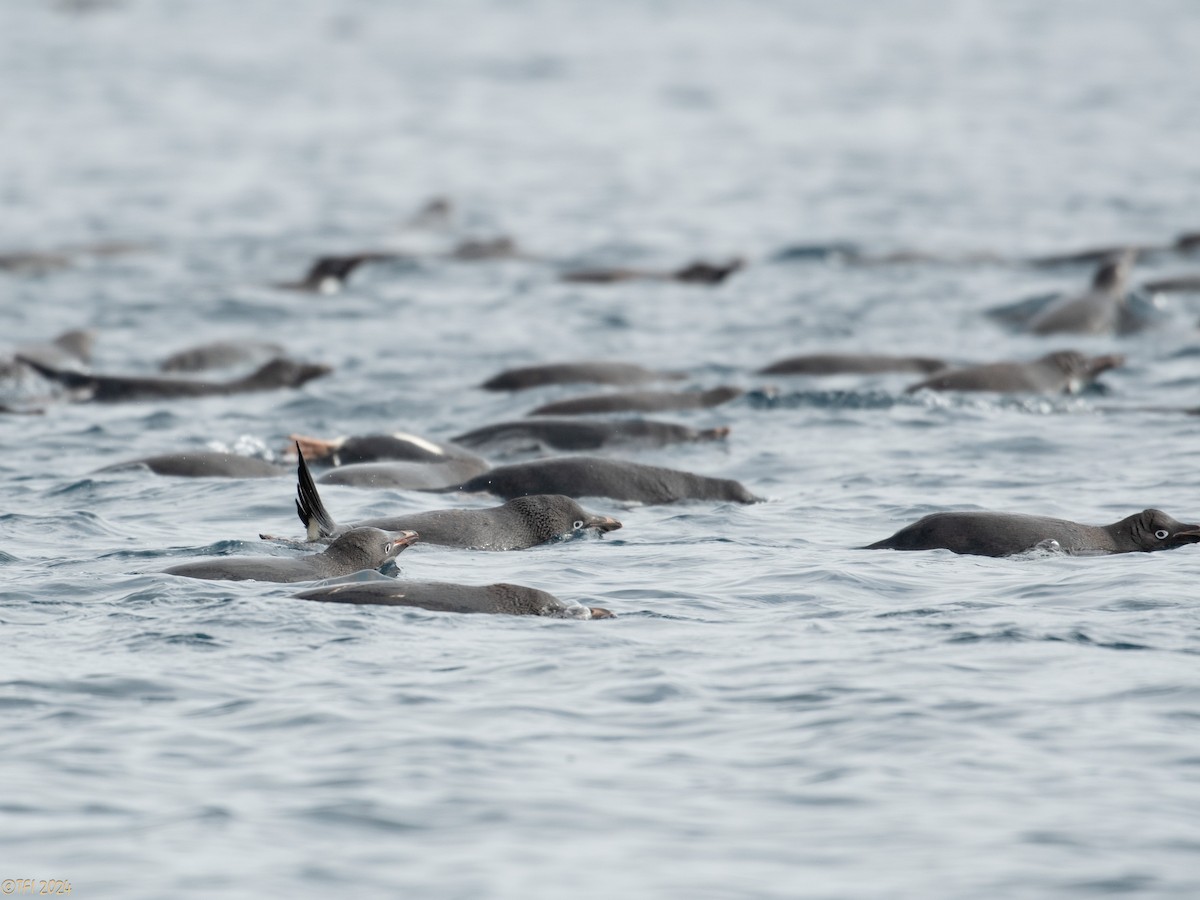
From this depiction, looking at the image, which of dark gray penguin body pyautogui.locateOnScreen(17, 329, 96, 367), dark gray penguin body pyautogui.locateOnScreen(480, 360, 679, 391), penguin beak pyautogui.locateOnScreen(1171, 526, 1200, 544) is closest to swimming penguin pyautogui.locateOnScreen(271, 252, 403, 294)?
dark gray penguin body pyautogui.locateOnScreen(17, 329, 96, 367)

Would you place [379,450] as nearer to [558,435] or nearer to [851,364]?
[558,435]

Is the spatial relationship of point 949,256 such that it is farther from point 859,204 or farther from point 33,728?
point 33,728

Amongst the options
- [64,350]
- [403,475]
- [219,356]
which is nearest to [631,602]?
[403,475]

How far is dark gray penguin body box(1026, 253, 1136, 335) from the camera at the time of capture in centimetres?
1998

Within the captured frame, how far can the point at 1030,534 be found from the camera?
10609 millimetres

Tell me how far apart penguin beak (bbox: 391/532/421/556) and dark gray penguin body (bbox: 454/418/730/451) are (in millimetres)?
3484

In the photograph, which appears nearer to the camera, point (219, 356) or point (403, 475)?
point (403, 475)

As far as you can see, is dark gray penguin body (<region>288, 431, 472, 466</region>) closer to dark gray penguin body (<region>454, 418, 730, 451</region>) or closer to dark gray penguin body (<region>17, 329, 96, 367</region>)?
dark gray penguin body (<region>454, 418, 730, 451</region>)

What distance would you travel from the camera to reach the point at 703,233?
29.7 meters

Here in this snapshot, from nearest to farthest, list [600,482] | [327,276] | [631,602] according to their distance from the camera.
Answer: [631,602] < [600,482] < [327,276]

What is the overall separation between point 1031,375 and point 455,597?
8.72m

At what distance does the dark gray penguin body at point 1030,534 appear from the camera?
34.5 feet

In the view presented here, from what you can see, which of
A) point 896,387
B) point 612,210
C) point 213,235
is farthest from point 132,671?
point 612,210

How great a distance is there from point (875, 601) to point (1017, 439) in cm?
549
